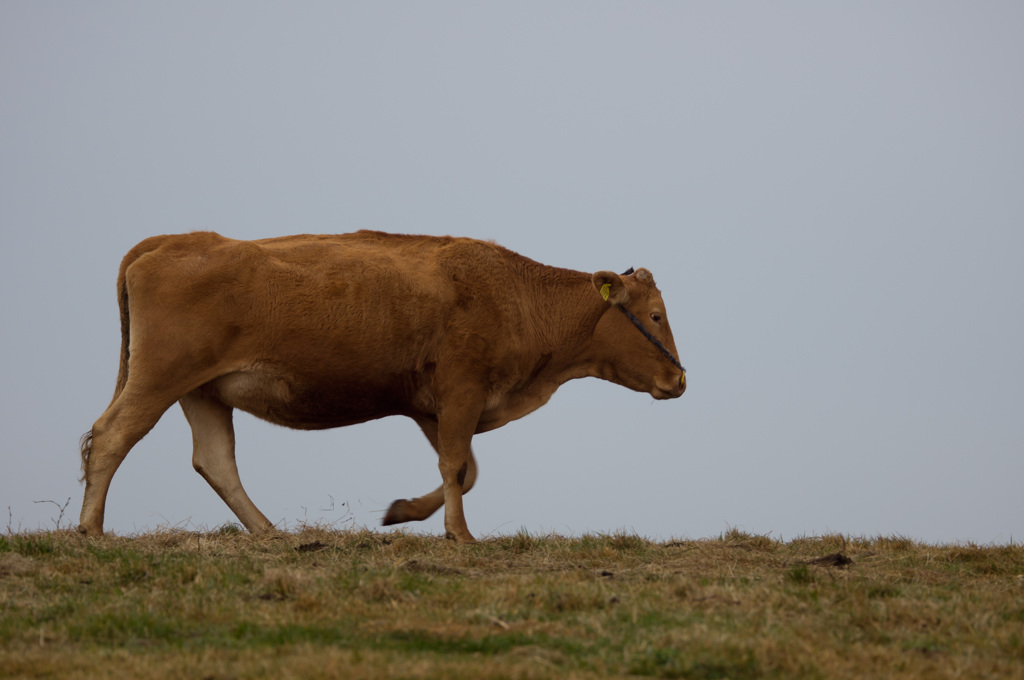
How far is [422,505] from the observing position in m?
11.2

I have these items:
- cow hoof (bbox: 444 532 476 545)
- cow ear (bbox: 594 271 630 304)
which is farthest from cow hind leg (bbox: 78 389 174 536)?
cow ear (bbox: 594 271 630 304)

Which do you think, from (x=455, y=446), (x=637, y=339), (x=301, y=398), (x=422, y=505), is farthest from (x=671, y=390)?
(x=301, y=398)

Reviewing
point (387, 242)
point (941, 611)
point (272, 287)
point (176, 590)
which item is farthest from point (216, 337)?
point (941, 611)

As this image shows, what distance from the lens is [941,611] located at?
6.91 metres

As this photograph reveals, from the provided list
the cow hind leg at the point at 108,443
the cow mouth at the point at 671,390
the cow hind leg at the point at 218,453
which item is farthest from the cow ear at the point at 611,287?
the cow hind leg at the point at 108,443

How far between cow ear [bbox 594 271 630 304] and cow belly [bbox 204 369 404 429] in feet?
7.97

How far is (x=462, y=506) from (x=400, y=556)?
1917mm

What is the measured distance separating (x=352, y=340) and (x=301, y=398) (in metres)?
0.78

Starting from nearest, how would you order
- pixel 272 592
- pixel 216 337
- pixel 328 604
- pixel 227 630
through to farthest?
1. pixel 227 630
2. pixel 328 604
3. pixel 272 592
4. pixel 216 337

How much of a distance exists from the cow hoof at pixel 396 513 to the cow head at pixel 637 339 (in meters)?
2.62

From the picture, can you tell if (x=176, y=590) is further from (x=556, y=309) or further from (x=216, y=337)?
(x=556, y=309)

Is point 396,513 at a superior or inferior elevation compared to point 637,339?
inferior

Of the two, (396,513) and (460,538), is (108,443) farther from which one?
(460,538)

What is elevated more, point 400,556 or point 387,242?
point 387,242
